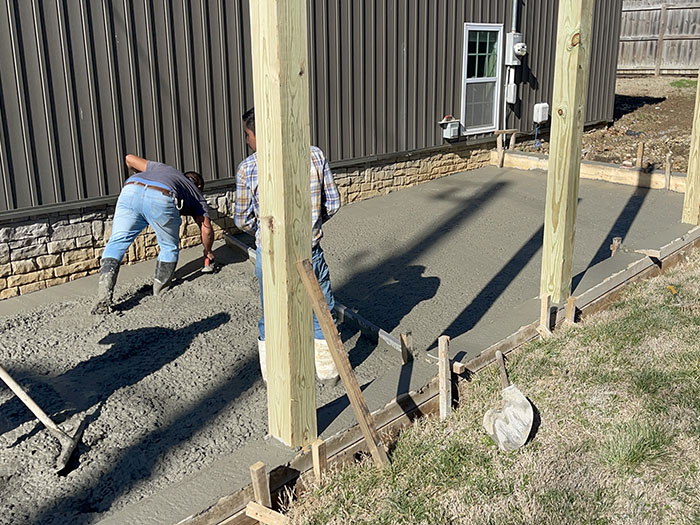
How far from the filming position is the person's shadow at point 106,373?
461 centimetres

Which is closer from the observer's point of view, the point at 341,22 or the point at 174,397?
the point at 174,397

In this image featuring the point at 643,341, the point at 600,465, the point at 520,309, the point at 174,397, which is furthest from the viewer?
the point at 520,309

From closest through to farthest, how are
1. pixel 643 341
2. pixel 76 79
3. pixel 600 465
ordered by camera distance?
1. pixel 600 465
2. pixel 643 341
3. pixel 76 79

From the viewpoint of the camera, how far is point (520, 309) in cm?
557

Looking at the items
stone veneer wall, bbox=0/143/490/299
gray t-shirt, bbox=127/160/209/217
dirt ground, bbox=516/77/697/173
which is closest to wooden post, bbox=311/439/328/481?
gray t-shirt, bbox=127/160/209/217

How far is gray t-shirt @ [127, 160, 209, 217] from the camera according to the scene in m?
6.45

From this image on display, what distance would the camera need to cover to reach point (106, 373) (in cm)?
509

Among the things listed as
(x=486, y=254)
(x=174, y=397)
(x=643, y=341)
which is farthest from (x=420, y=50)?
(x=174, y=397)

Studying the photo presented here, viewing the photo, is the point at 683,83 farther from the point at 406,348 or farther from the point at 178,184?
the point at 406,348

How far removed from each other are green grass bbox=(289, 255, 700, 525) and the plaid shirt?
151 cm

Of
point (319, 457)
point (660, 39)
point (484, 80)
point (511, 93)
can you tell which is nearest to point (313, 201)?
point (319, 457)

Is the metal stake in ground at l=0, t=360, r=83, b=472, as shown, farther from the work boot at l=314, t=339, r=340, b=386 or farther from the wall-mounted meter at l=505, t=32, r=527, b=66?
the wall-mounted meter at l=505, t=32, r=527, b=66

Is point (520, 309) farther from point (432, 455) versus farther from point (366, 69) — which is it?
point (366, 69)

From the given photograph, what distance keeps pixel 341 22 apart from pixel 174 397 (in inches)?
239
